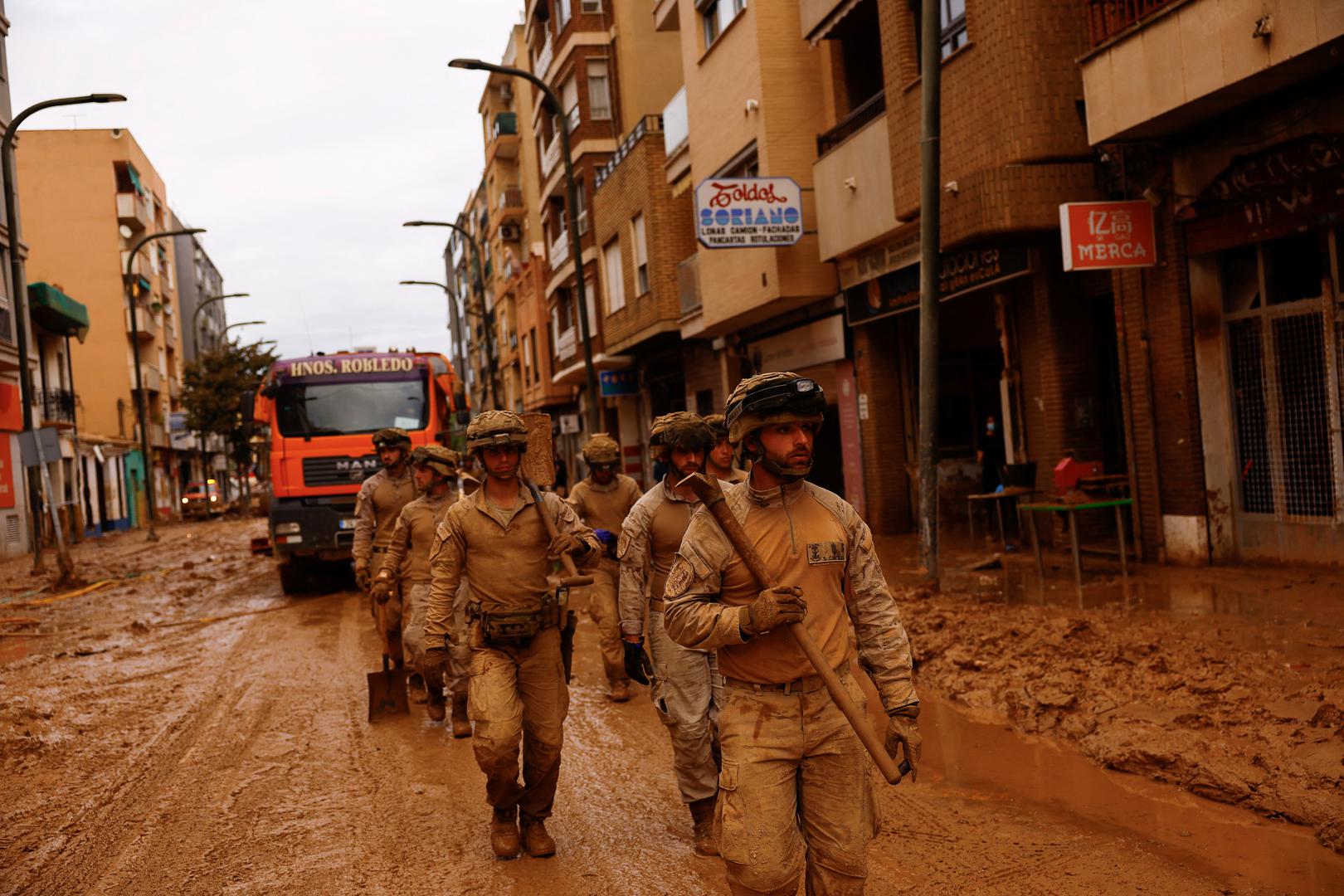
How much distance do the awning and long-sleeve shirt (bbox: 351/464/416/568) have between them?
2841cm

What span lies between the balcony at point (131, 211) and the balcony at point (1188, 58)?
5128cm

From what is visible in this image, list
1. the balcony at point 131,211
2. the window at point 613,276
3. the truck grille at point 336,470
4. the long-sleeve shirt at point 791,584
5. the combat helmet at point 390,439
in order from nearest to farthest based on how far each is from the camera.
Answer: the long-sleeve shirt at point 791,584 < the combat helmet at point 390,439 < the truck grille at point 336,470 < the window at point 613,276 < the balcony at point 131,211

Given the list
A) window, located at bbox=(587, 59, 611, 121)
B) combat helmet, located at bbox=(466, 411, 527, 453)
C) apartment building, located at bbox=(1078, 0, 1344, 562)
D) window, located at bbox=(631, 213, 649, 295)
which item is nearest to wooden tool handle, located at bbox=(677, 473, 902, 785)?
combat helmet, located at bbox=(466, 411, 527, 453)

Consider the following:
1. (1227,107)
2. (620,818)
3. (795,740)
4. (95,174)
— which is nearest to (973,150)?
(1227,107)

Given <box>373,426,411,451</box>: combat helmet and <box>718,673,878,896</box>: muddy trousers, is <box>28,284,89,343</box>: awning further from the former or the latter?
<box>718,673,878,896</box>: muddy trousers

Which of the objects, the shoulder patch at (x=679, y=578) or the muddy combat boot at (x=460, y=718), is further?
the muddy combat boot at (x=460, y=718)

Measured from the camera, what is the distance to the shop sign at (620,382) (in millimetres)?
30969

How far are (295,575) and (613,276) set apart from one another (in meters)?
14.3

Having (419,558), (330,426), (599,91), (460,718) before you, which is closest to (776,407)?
(460,718)

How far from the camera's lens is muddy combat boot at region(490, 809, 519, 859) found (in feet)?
17.5

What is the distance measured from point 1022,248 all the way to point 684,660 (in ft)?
31.9

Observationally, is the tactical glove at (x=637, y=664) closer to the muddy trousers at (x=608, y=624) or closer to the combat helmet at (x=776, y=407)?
the combat helmet at (x=776, y=407)

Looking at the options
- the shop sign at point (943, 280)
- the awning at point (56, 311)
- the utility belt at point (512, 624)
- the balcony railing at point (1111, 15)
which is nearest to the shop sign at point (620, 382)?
the shop sign at point (943, 280)

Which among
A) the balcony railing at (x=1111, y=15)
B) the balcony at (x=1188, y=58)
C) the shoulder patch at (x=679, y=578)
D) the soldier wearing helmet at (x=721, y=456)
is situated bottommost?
the shoulder patch at (x=679, y=578)
